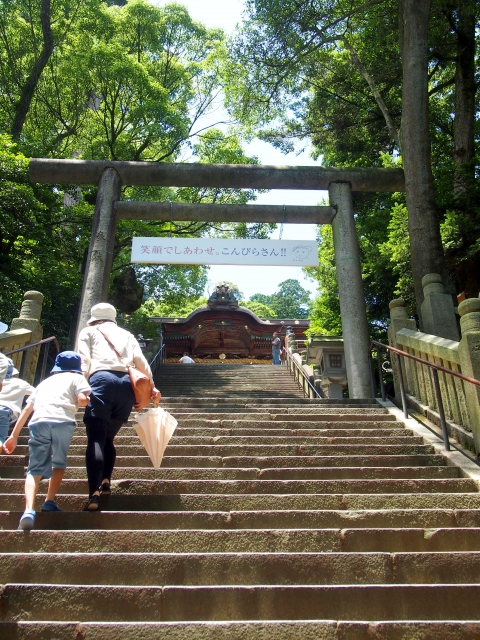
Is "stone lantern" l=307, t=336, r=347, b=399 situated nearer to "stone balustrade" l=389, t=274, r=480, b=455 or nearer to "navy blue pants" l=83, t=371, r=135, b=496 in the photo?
"stone balustrade" l=389, t=274, r=480, b=455

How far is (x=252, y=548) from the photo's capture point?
122 inches

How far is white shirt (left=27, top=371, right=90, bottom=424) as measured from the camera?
330cm

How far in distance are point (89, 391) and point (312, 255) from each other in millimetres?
5731

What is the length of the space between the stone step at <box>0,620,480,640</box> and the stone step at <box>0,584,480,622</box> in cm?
16

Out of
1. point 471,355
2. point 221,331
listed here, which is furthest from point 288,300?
point 471,355

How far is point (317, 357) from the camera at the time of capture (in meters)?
11.7

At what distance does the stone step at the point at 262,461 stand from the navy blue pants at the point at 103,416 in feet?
3.19


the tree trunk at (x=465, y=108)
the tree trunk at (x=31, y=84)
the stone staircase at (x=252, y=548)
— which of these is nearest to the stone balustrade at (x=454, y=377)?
the stone staircase at (x=252, y=548)

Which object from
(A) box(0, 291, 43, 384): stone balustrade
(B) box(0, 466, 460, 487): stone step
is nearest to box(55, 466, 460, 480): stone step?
(B) box(0, 466, 460, 487): stone step

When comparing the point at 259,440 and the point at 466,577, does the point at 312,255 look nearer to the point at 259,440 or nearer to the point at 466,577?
the point at 259,440

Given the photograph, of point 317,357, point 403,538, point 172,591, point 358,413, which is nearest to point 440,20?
point 317,357

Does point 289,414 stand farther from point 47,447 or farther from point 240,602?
point 240,602

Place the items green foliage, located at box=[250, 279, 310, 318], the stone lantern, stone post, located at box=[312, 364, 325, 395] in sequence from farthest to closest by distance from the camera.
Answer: green foliage, located at box=[250, 279, 310, 318], the stone lantern, stone post, located at box=[312, 364, 325, 395]

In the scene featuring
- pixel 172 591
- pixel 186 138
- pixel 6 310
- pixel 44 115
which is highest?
pixel 44 115
